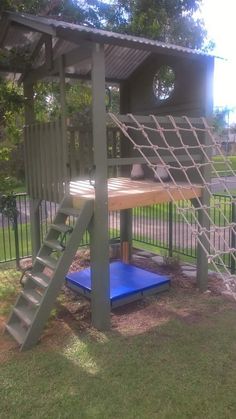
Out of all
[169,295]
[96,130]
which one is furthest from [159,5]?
[169,295]

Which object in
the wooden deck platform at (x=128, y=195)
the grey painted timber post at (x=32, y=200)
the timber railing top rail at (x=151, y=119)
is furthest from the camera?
the grey painted timber post at (x=32, y=200)

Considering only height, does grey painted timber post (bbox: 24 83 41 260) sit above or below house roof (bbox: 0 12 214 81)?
below

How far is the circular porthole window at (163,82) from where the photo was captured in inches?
262

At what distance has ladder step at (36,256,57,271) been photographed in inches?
171

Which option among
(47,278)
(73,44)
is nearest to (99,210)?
(47,278)

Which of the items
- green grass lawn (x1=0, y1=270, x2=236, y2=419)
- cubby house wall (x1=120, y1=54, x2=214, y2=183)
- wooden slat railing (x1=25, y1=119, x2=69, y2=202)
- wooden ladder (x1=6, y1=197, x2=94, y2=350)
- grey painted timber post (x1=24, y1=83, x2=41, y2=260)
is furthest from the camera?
grey painted timber post (x1=24, y1=83, x2=41, y2=260)

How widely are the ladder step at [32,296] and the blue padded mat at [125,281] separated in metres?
0.84

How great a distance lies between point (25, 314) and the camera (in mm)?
4340

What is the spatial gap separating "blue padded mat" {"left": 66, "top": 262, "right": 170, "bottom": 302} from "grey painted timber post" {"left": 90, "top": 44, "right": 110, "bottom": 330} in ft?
1.34

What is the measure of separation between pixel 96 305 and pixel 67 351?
0.66 m

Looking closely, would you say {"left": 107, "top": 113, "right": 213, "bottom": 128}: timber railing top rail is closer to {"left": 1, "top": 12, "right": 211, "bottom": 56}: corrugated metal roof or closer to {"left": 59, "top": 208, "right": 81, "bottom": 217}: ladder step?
Answer: {"left": 1, "top": 12, "right": 211, "bottom": 56}: corrugated metal roof

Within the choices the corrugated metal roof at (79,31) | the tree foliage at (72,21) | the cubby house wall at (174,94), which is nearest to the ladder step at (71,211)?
the tree foliage at (72,21)

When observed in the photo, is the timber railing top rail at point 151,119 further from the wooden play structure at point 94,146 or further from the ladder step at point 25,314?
the ladder step at point 25,314

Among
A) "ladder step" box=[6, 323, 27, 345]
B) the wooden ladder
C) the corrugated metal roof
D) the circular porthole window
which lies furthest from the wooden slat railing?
the circular porthole window
